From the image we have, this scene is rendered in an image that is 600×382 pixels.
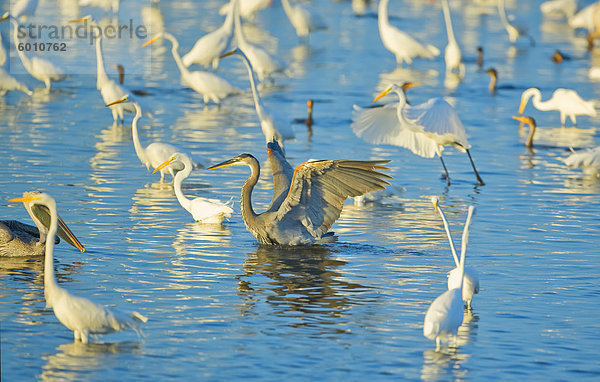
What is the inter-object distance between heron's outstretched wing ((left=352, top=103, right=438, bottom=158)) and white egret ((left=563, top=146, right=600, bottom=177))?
213 cm

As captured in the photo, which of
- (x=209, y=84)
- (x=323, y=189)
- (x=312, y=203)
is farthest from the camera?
(x=209, y=84)

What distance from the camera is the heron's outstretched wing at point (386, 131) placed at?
46.7 feet

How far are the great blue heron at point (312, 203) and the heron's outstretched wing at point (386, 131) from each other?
158 inches

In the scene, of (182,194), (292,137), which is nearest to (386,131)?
(292,137)

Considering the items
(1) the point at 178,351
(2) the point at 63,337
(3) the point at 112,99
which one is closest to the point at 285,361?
(1) the point at 178,351

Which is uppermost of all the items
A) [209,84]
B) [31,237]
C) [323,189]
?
[209,84]

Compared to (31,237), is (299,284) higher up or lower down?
lower down

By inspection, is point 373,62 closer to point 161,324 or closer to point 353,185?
point 353,185

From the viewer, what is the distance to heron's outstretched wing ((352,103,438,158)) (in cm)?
1423

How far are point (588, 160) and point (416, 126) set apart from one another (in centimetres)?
278

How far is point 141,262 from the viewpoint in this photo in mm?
9648

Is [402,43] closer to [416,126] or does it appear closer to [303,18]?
[303,18]

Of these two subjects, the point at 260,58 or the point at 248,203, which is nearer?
the point at 248,203

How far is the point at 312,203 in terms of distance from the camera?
1028cm
